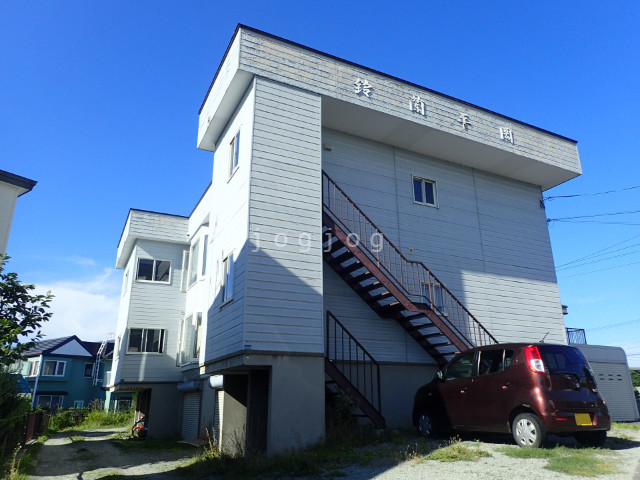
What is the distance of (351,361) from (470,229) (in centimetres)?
584

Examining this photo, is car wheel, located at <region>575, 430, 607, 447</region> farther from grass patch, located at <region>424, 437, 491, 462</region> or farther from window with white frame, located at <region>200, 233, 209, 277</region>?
window with white frame, located at <region>200, 233, 209, 277</region>

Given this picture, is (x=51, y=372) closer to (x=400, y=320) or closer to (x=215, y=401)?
(x=215, y=401)

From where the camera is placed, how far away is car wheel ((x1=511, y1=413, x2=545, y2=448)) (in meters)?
7.70

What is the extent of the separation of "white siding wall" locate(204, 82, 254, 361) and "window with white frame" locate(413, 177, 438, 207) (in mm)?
5431

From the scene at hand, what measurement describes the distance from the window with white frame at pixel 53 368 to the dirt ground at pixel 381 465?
27468mm

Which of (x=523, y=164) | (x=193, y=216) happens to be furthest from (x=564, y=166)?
(x=193, y=216)

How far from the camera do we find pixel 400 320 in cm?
1298

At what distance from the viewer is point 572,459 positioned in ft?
22.9

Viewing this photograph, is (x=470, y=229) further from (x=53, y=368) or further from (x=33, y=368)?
(x=33, y=368)

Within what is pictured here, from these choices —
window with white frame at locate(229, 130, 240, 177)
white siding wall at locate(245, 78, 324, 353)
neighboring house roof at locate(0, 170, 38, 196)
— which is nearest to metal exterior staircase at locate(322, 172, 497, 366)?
white siding wall at locate(245, 78, 324, 353)

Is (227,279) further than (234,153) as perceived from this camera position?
No

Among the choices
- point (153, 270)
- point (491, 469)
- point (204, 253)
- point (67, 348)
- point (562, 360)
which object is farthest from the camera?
point (67, 348)

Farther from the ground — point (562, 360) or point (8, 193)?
point (8, 193)

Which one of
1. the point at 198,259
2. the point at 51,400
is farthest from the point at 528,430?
the point at 51,400
